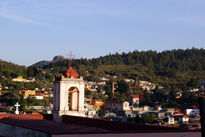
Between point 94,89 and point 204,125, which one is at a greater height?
point 94,89

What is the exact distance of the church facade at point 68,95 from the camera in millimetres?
25156

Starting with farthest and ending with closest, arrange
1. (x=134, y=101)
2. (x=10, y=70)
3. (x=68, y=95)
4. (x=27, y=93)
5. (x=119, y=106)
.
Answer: (x=10, y=70)
(x=134, y=101)
(x=119, y=106)
(x=27, y=93)
(x=68, y=95)

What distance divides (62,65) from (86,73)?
1025cm

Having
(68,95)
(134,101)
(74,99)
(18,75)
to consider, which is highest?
(18,75)

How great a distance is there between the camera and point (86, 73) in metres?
195

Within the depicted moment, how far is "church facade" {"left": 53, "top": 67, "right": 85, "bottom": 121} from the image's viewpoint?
2516cm

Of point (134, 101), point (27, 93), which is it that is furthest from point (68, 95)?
point (134, 101)

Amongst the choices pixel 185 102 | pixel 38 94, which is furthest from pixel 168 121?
pixel 38 94

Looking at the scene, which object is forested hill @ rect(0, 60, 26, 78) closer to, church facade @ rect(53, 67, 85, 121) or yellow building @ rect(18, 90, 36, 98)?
yellow building @ rect(18, 90, 36, 98)

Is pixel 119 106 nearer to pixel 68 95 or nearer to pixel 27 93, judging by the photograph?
pixel 27 93

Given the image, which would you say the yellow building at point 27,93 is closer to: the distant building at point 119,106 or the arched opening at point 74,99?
the distant building at point 119,106

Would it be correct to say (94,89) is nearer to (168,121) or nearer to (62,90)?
(168,121)

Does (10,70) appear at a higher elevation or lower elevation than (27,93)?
higher

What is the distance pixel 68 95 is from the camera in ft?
83.7
